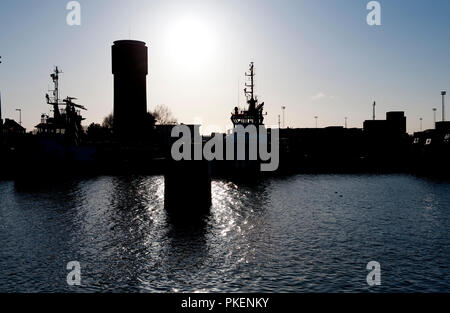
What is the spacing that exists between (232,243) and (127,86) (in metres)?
107

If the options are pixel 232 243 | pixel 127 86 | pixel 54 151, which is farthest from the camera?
pixel 127 86

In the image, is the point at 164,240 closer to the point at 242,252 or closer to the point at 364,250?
the point at 242,252

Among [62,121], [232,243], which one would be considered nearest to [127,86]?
[62,121]

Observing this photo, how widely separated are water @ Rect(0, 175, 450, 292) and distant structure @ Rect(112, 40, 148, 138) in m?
75.9

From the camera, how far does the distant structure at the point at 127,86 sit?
12225 centimetres

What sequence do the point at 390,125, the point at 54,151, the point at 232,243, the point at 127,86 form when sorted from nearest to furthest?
the point at 232,243, the point at 54,151, the point at 390,125, the point at 127,86

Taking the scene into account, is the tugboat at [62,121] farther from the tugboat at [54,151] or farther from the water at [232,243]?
the water at [232,243]

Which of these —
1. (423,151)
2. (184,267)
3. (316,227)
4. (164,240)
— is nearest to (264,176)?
(423,151)

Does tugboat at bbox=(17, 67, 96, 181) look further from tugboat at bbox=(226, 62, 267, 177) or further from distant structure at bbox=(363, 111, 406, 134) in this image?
distant structure at bbox=(363, 111, 406, 134)

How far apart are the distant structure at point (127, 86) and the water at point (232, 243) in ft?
249

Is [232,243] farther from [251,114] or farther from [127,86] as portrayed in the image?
[127,86]

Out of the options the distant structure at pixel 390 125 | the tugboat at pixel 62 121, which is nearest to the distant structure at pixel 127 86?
the tugboat at pixel 62 121

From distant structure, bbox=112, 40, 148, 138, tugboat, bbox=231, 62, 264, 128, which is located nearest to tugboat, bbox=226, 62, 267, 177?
tugboat, bbox=231, 62, 264, 128

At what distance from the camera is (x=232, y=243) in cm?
2614
